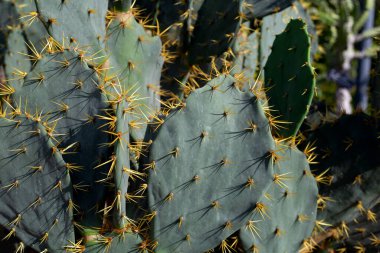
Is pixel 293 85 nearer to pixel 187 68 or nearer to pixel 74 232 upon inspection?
pixel 187 68

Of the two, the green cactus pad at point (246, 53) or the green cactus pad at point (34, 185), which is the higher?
the green cactus pad at point (34, 185)

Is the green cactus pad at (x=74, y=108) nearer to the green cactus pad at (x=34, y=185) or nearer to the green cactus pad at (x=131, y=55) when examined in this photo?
the green cactus pad at (x=34, y=185)

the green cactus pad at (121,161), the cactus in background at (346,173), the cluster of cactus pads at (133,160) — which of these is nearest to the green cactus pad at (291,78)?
the cluster of cactus pads at (133,160)

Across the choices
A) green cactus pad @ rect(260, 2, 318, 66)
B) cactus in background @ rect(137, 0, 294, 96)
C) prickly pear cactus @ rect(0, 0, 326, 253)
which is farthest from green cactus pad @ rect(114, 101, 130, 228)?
green cactus pad @ rect(260, 2, 318, 66)

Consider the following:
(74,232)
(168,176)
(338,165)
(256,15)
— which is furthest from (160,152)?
(256,15)

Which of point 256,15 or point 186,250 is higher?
point 256,15

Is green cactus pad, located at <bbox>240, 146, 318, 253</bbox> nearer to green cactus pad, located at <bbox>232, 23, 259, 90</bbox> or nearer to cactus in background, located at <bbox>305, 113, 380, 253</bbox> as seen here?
cactus in background, located at <bbox>305, 113, 380, 253</bbox>
